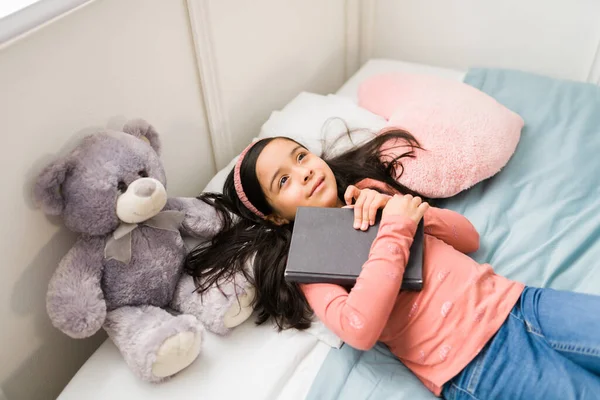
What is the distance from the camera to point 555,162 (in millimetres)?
1311

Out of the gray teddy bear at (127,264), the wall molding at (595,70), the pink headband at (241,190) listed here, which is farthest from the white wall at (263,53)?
the wall molding at (595,70)

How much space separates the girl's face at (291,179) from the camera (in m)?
1.07

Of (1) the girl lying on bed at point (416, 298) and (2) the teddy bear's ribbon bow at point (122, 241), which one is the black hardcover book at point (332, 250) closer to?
(1) the girl lying on bed at point (416, 298)

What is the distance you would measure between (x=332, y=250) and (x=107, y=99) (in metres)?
0.53

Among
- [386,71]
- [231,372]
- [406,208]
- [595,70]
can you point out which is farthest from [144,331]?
[595,70]

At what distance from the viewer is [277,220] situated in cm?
113

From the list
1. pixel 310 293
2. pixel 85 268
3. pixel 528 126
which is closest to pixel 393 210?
pixel 310 293

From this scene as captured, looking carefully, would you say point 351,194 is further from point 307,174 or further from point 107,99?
point 107,99

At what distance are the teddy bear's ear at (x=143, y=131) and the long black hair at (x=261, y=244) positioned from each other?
17cm

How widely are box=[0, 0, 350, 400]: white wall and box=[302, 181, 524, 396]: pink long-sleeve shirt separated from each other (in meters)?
0.50

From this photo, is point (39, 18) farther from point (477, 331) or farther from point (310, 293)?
point (477, 331)

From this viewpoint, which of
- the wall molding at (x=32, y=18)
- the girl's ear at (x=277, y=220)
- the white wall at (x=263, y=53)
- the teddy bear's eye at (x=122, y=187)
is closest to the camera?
the wall molding at (x=32, y=18)

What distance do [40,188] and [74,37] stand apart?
0.92 feet

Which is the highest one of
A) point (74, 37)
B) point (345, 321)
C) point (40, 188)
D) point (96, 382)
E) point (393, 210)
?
point (74, 37)
